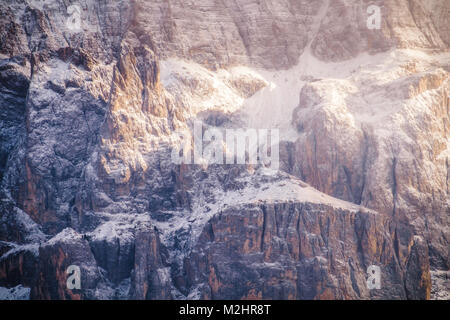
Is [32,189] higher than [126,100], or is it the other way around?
[126,100]

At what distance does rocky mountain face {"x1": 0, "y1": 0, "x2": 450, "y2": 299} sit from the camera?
4222 inches

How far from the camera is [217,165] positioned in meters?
118

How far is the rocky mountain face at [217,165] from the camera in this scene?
10725 centimetres

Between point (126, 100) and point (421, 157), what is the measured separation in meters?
35.9

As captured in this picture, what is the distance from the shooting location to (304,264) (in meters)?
106

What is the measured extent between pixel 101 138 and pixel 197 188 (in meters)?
12.9

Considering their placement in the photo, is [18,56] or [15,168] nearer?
[15,168]

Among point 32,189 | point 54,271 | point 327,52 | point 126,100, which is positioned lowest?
point 54,271

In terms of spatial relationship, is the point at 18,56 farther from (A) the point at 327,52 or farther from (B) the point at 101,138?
(A) the point at 327,52

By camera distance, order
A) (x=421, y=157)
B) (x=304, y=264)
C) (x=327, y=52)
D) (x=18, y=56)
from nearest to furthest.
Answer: (x=304, y=264) < (x=421, y=157) < (x=18, y=56) < (x=327, y=52)

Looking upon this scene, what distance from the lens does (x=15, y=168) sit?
388ft

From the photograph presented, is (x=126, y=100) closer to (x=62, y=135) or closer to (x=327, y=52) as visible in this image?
(x=62, y=135)

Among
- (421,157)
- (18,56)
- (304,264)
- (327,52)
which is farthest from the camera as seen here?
(327,52)

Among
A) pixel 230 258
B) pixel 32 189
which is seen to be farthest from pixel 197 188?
pixel 32 189
